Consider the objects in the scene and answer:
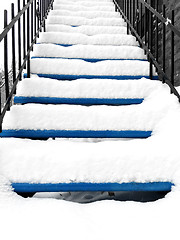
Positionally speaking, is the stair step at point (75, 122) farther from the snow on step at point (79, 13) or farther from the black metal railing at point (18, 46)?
the snow on step at point (79, 13)

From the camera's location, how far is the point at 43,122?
5.49ft

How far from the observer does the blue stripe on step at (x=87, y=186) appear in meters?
1.25

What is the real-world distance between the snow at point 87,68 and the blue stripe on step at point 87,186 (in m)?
1.38

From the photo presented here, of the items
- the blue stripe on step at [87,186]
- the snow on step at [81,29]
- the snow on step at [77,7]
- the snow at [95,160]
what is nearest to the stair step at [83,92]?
the snow at [95,160]

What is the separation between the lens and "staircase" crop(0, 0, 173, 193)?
1262 millimetres

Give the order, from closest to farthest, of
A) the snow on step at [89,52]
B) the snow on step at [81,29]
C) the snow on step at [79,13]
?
the snow on step at [89,52] → the snow on step at [81,29] → the snow on step at [79,13]

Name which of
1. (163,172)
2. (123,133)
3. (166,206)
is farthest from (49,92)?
(166,206)

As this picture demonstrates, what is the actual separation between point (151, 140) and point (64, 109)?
2.16ft

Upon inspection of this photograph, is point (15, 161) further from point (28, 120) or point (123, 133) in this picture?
point (123, 133)

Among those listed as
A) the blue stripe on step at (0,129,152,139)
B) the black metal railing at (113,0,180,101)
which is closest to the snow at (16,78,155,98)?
the black metal railing at (113,0,180,101)

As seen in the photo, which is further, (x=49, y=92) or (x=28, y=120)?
(x=49, y=92)

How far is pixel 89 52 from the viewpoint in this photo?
272cm

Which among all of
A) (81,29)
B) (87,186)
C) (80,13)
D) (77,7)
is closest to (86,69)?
(81,29)

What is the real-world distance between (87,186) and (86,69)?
143 cm
